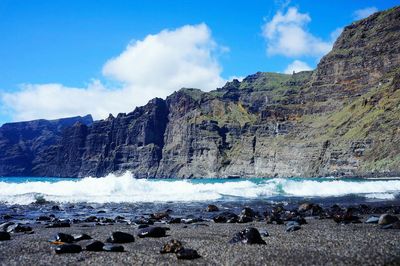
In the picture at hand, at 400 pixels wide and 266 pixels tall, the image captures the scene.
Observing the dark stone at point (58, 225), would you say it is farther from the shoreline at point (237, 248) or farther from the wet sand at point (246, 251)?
the wet sand at point (246, 251)

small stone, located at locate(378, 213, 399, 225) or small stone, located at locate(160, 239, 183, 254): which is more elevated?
small stone, located at locate(378, 213, 399, 225)

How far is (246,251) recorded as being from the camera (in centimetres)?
1090

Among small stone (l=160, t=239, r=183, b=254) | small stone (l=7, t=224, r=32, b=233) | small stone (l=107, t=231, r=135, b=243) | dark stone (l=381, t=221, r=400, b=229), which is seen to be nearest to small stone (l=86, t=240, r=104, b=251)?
small stone (l=107, t=231, r=135, b=243)

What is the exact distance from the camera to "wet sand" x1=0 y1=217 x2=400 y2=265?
9.61m

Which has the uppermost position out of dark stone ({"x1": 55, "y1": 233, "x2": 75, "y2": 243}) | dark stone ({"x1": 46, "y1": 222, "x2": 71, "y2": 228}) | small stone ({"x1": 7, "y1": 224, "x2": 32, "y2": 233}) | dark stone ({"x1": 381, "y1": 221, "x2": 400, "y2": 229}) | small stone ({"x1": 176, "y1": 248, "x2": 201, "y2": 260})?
dark stone ({"x1": 381, "y1": 221, "x2": 400, "y2": 229})

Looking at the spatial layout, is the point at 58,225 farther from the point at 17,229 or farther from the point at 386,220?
the point at 386,220

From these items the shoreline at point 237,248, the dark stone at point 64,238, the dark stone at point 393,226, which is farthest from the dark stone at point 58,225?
the dark stone at point 393,226

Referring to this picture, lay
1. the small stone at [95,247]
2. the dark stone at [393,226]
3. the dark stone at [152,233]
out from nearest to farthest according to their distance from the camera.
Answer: the small stone at [95,247]
the dark stone at [152,233]
the dark stone at [393,226]

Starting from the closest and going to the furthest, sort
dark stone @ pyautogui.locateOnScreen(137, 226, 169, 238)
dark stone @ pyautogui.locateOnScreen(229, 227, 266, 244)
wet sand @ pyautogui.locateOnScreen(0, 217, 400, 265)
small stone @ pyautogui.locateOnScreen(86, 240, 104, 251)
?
wet sand @ pyautogui.locateOnScreen(0, 217, 400, 265) → small stone @ pyautogui.locateOnScreen(86, 240, 104, 251) → dark stone @ pyautogui.locateOnScreen(229, 227, 266, 244) → dark stone @ pyautogui.locateOnScreen(137, 226, 169, 238)

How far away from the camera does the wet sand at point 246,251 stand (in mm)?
9609

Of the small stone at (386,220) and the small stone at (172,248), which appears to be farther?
the small stone at (386,220)

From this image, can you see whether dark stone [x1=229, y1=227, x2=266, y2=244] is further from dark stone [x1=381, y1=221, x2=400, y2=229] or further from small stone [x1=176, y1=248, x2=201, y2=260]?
dark stone [x1=381, y1=221, x2=400, y2=229]

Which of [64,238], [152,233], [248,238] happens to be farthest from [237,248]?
[64,238]

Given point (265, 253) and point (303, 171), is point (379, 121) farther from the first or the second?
point (265, 253)
